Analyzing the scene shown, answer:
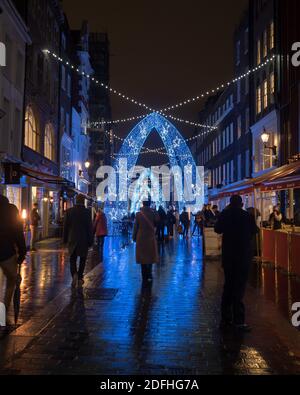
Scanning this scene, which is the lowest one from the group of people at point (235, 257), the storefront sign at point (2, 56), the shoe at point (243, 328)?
the shoe at point (243, 328)

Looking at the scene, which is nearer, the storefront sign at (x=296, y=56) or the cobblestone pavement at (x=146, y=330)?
the cobblestone pavement at (x=146, y=330)

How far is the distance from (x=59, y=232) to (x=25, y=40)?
10.9 meters

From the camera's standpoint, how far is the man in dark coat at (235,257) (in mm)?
6832

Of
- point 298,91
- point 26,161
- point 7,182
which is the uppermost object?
point 298,91

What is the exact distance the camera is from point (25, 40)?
22031mm

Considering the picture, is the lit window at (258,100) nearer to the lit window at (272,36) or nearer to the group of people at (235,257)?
the lit window at (272,36)

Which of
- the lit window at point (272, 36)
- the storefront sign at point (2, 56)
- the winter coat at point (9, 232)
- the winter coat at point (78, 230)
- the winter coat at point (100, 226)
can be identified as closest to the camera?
the winter coat at point (9, 232)

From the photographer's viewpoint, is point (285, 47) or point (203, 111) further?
point (203, 111)

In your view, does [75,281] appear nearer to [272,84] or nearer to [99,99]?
[272,84]

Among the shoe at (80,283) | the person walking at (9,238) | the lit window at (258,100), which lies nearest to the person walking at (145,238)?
the shoe at (80,283)

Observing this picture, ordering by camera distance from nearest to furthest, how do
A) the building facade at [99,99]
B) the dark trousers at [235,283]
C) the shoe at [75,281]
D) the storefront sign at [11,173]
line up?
the dark trousers at [235,283], the shoe at [75,281], the storefront sign at [11,173], the building facade at [99,99]

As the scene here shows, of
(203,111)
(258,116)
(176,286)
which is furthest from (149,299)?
(203,111)

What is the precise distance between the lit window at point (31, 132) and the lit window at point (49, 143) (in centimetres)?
266

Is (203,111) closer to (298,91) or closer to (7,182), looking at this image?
(298,91)
